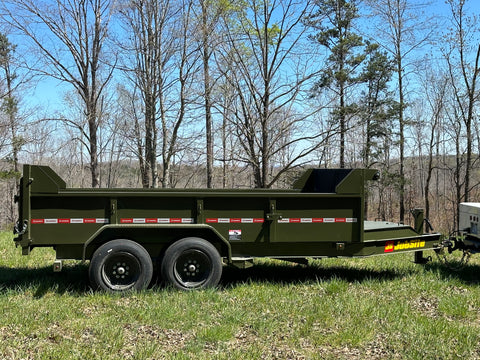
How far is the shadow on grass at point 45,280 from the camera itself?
5777 mm

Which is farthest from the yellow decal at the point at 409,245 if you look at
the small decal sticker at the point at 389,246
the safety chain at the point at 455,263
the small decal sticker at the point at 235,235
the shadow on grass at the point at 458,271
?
the small decal sticker at the point at 235,235

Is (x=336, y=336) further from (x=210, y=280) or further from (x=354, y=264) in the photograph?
(x=354, y=264)

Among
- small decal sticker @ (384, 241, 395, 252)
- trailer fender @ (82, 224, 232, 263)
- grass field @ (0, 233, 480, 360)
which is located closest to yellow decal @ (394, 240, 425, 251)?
small decal sticker @ (384, 241, 395, 252)

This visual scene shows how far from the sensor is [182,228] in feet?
19.0

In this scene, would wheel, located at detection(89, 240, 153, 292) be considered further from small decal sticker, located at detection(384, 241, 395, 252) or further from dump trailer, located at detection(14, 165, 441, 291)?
small decal sticker, located at detection(384, 241, 395, 252)

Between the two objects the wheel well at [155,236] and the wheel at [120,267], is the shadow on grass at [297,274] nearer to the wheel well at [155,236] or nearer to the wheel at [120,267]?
the wheel well at [155,236]

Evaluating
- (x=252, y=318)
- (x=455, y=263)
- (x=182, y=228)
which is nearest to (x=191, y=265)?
(x=182, y=228)

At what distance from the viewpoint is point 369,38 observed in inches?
955

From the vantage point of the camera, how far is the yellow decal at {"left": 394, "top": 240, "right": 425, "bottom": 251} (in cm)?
641

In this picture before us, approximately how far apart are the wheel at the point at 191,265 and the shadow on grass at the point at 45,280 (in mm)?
1137

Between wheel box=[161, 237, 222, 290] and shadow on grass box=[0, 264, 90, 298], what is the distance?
3.73 ft

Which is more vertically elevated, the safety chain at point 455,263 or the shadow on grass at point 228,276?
the safety chain at point 455,263

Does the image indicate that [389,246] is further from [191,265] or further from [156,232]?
[156,232]

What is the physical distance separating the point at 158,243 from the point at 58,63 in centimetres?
1756
